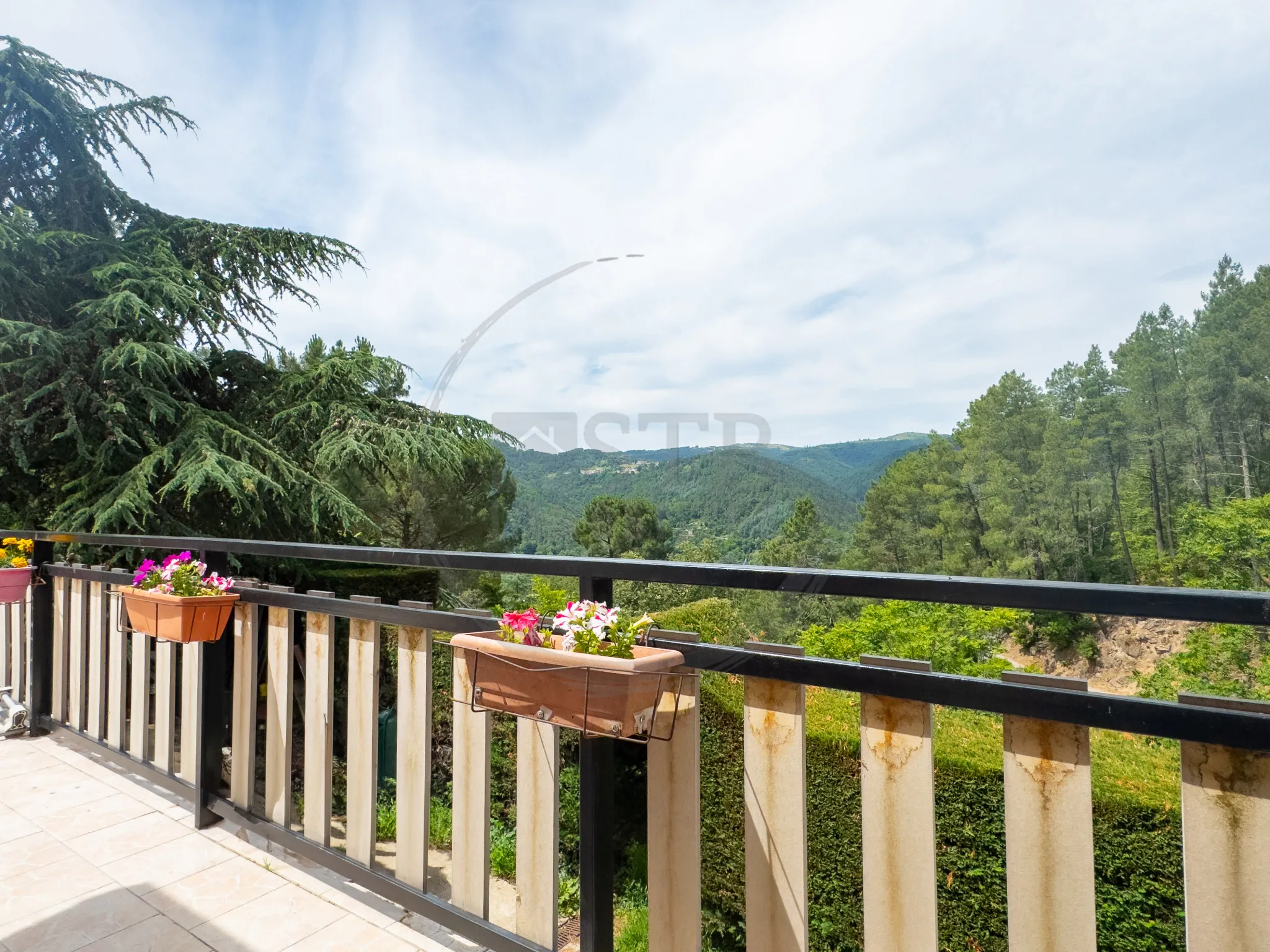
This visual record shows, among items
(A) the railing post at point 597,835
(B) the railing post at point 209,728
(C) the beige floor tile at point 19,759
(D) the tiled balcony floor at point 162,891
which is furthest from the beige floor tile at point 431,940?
(C) the beige floor tile at point 19,759

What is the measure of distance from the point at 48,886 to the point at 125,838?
0.21 meters

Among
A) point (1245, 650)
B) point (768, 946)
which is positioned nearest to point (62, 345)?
point (768, 946)

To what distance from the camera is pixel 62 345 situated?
6789mm

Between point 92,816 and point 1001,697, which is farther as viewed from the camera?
point 92,816

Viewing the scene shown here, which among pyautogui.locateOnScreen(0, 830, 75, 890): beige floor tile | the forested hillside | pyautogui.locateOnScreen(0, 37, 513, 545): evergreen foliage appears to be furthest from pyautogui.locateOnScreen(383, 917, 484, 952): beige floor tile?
the forested hillside

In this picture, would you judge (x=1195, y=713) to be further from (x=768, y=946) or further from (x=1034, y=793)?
(x=768, y=946)

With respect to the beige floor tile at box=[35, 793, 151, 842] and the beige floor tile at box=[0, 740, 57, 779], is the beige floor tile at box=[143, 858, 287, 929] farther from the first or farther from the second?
the beige floor tile at box=[0, 740, 57, 779]

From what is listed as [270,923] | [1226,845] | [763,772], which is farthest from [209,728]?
[1226,845]

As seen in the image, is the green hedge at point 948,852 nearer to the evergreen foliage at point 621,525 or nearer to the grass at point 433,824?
the grass at point 433,824

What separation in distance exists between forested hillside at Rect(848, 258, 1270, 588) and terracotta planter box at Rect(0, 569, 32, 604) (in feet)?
78.5

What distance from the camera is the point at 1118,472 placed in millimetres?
22719

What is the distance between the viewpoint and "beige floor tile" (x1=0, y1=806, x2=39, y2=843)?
1.70m

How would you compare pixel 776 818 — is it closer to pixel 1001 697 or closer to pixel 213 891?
pixel 1001 697

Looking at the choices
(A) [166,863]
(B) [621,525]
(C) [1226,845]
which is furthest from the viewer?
(B) [621,525]
